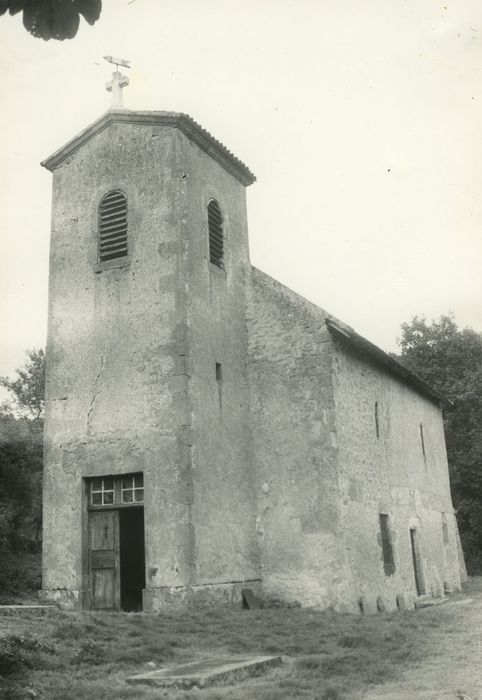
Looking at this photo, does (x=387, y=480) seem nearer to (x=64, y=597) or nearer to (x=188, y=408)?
(x=188, y=408)

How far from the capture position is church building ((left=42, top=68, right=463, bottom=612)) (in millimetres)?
14352

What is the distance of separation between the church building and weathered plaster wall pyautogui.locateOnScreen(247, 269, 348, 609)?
0.11 feet

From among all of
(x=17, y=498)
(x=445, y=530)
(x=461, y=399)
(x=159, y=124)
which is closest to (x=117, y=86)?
(x=159, y=124)

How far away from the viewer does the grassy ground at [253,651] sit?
7.71 meters

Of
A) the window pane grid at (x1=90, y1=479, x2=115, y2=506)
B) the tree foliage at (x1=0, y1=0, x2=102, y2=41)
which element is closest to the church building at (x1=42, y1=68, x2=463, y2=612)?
the window pane grid at (x1=90, y1=479, x2=115, y2=506)

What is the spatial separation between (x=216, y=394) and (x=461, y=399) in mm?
21574

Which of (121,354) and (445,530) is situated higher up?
(121,354)

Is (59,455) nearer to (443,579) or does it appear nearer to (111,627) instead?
(111,627)

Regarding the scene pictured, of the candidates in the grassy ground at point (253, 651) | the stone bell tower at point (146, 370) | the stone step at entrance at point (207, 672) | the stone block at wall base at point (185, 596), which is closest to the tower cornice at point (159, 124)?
the stone bell tower at point (146, 370)

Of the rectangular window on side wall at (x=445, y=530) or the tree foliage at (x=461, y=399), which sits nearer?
the rectangular window on side wall at (x=445, y=530)

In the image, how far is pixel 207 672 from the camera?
27.3ft

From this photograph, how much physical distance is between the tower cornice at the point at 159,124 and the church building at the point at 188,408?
0.15 ft

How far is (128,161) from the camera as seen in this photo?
53.5 ft

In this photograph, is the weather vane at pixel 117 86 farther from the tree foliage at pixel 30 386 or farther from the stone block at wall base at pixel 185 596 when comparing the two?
the tree foliage at pixel 30 386
